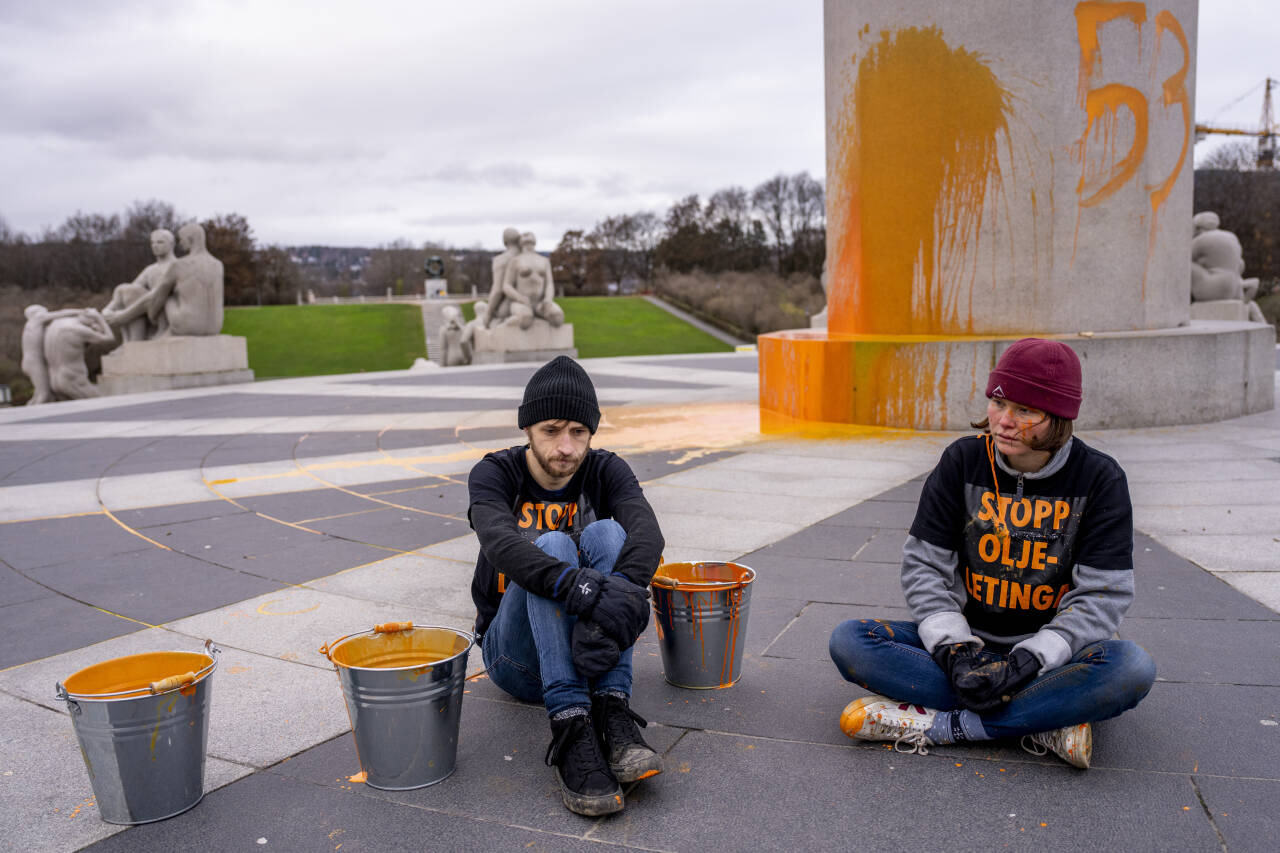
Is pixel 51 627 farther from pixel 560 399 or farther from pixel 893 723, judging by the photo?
pixel 893 723

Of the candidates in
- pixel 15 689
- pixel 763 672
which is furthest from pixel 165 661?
pixel 763 672

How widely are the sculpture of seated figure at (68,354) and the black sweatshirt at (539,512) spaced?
1755 centimetres

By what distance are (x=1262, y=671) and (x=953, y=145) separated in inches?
262

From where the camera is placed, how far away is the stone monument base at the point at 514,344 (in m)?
22.3

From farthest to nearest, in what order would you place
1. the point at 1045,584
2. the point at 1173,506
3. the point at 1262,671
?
the point at 1173,506 → the point at 1262,671 → the point at 1045,584

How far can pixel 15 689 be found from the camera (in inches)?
139

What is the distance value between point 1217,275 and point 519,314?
15.1m

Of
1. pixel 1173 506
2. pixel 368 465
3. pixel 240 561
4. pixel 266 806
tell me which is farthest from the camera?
pixel 368 465

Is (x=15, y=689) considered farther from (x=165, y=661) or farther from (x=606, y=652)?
(x=606, y=652)

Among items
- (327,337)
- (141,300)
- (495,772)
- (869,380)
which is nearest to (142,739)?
(495,772)

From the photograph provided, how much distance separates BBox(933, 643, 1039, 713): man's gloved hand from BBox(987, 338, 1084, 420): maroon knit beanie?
0.72 meters

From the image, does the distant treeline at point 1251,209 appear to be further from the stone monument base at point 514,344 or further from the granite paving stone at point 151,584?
the granite paving stone at point 151,584

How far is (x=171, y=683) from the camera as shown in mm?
2471

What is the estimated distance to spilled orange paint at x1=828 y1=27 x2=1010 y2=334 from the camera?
891 cm
